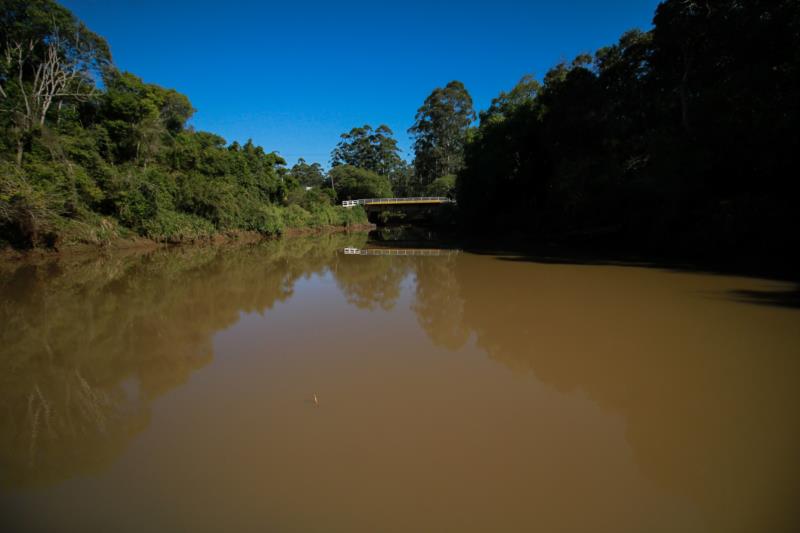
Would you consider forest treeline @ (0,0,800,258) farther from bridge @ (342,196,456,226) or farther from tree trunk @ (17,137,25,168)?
bridge @ (342,196,456,226)

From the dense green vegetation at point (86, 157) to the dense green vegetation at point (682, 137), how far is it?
60.2 ft

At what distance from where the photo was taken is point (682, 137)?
36.3 ft

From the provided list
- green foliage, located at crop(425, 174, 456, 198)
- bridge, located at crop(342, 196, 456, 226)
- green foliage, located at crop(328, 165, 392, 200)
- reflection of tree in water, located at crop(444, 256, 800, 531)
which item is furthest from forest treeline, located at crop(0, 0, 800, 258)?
green foliage, located at crop(328, 165, 392, 200)

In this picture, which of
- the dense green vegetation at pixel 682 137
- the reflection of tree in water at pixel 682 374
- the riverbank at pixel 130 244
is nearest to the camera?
the reflection of tree in water at pixel 682 374

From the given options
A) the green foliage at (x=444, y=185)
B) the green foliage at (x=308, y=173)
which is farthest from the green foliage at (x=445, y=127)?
the green foliage at (x=308, y=173)

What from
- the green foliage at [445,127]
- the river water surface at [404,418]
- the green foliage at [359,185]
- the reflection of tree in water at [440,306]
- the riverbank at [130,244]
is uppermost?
the green foliage at [445,127]

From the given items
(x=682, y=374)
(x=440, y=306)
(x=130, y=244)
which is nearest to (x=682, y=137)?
(x=440, y=306)

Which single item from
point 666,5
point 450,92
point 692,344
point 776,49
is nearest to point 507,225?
point 666,5

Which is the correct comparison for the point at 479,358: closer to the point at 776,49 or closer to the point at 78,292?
the point at 78,292

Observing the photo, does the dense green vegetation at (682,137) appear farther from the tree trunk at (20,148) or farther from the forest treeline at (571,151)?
the tree trunk at (20,148)

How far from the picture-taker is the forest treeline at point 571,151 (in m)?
9.24

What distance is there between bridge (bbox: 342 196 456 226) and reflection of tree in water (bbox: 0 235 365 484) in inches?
1089

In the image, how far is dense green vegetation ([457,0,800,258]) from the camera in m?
8.87

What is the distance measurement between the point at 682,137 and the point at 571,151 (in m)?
5.22
